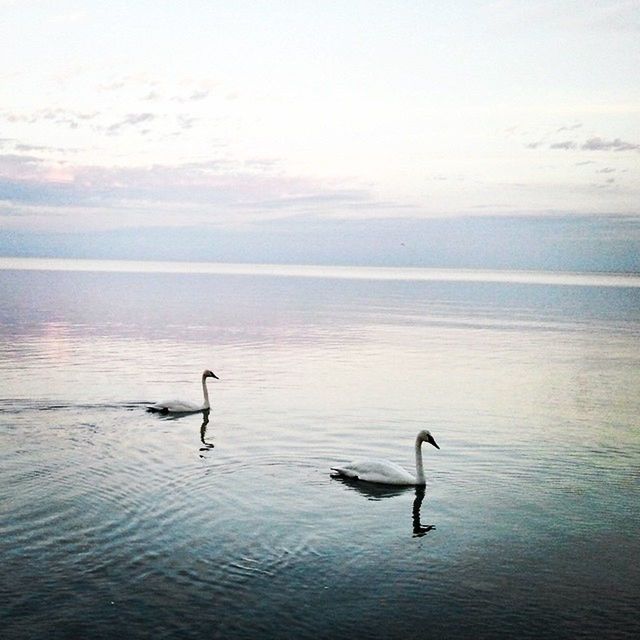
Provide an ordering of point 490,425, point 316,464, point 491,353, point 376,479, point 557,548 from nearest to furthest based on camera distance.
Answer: point 557,548, point 376,479, point 316,464, point 490,425, point 491,353

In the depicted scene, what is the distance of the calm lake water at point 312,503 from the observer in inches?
466

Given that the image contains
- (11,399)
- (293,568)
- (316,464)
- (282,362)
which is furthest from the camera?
(282,362)

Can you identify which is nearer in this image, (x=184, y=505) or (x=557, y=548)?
(x=557, y=548)

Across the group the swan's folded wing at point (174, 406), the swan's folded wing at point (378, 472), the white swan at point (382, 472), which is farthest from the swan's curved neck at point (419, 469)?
the swan's folded wing at point (174, 406)

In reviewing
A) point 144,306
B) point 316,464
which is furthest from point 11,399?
point 144,306

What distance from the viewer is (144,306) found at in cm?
7562

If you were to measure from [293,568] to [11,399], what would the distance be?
52.9ft

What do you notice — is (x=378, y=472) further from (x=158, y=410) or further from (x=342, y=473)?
(x=158, y=410)

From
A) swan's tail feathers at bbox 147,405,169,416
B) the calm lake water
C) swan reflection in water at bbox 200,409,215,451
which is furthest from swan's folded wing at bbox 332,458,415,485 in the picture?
swan's tail feathers at bbox 147,405,169,416

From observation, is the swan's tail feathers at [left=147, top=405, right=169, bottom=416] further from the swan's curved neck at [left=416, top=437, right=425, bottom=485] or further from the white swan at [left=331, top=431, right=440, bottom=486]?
the swan's curved neck at [left=416, top=437, right=425, bottom=485]

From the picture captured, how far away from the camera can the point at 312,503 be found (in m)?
16.5

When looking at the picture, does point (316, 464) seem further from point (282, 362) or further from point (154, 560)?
point (282, 362)

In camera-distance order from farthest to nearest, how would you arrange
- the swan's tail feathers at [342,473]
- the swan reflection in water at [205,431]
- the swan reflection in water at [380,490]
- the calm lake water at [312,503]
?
1. the swan reflection in water at [205,431]
2. the swan's tail feathers at [342,473]
3. the swan reflection in water at [380,490]
4. the calm lake water at [312,503]

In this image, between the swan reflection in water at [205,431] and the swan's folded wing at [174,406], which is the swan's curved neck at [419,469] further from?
the swan's folded wing at [174,406]
